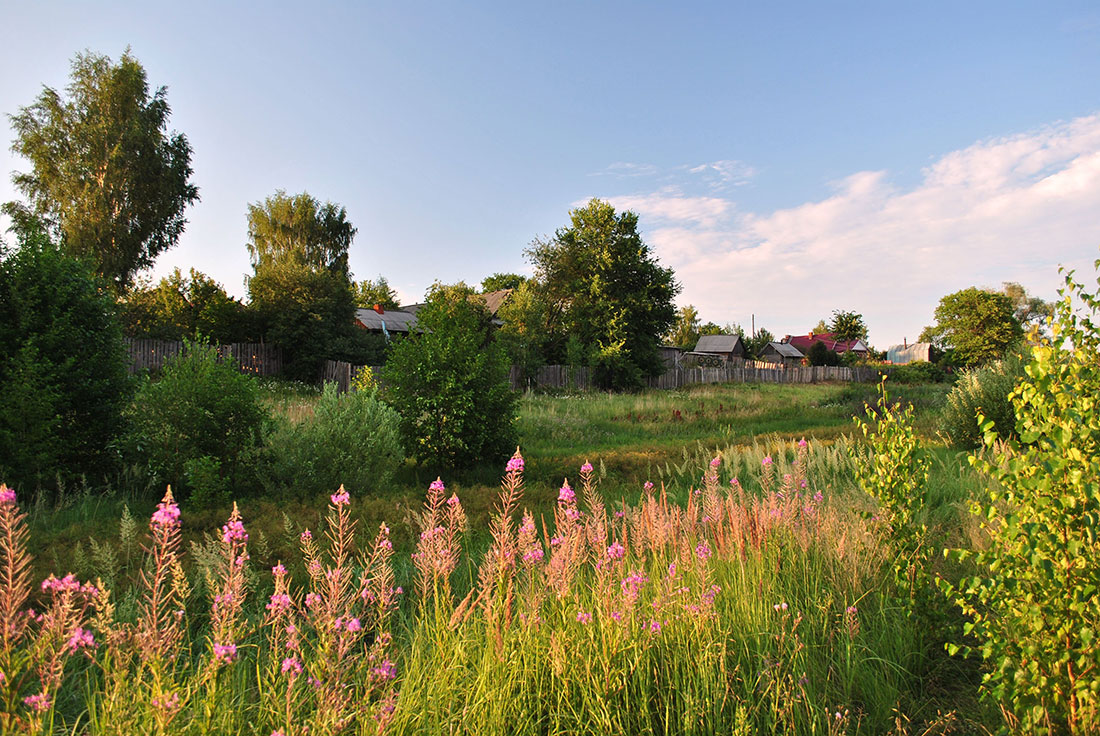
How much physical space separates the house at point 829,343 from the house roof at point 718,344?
9.41m

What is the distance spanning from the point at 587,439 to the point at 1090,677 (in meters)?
10.5

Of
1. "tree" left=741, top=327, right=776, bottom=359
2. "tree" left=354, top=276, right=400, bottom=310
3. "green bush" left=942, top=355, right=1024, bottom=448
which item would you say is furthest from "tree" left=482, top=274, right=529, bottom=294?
"green bush" left=942, top=355, right=1024, bottom=448

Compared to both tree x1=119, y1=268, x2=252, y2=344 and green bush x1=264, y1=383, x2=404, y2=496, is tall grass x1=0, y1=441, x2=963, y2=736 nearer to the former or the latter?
green bush x1=264, y1=383, x2=404, y2=496

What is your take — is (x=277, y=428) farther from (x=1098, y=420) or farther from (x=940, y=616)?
(x=1098, y=420)

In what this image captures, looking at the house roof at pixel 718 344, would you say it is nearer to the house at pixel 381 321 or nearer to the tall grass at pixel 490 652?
the house at pixel 381 321

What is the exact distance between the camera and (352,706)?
1789 mm

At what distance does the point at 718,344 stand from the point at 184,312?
5131 cm

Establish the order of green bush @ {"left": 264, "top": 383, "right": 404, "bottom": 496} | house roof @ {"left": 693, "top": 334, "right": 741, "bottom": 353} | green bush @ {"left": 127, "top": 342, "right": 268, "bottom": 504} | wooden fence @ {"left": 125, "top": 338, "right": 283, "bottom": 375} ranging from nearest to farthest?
green bush @ {"left": 127, "top": 342, "right": 268, "bottom": 504}
green bush @ {"left": 264, "top": 383, "right": 404, "bottom": 496}
wooden fence @ {"left": 125, "top": 338, "right": 283, "bottom": 375}
house roof @ {"left": 693, "top": 334, "right": 741, "bottom": 353}

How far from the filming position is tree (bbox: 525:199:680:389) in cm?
2727

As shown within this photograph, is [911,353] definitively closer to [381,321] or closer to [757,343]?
[757,343]

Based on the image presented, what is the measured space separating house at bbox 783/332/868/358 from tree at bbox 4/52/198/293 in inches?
2402

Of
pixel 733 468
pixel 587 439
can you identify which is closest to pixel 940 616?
pixel 733 468

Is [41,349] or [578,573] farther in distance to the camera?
[41,349]

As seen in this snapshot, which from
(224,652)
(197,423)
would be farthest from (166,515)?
(197,423)
